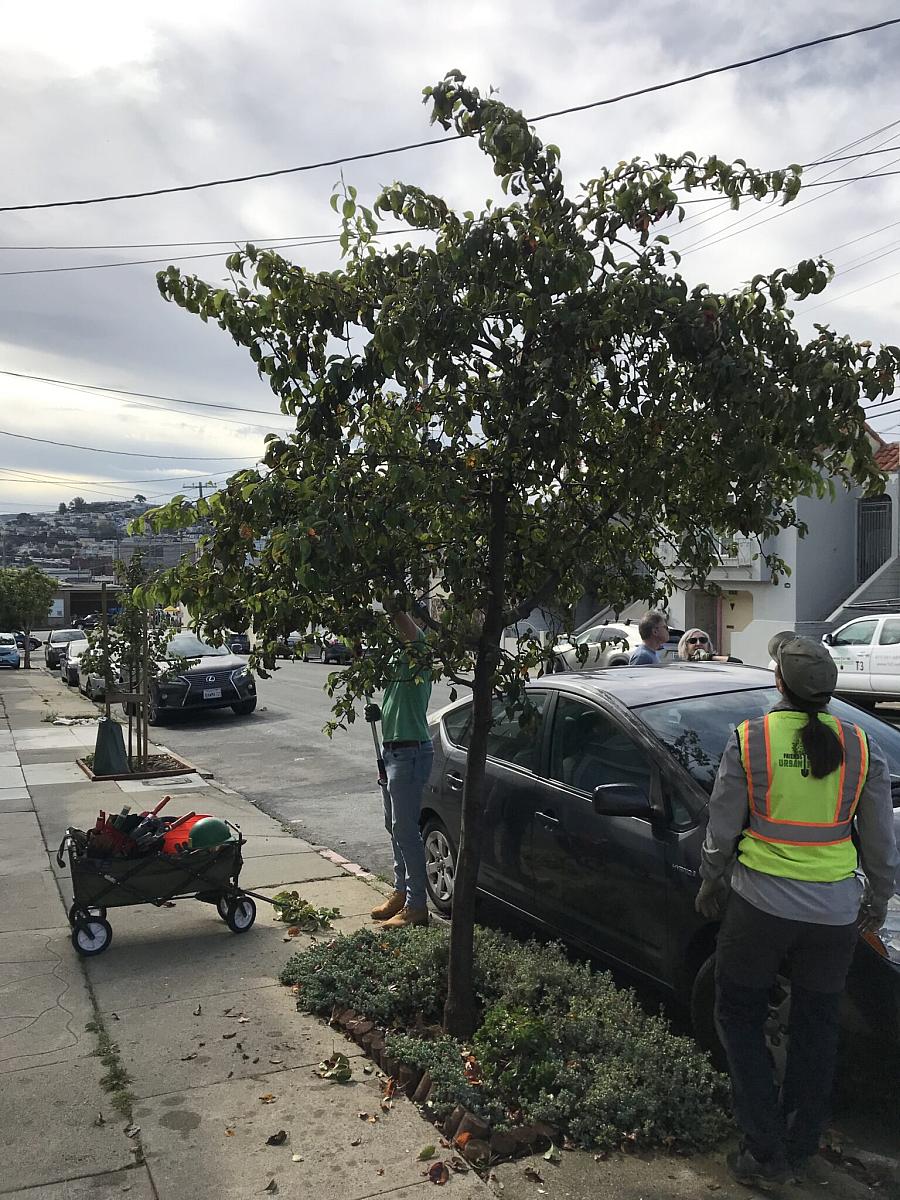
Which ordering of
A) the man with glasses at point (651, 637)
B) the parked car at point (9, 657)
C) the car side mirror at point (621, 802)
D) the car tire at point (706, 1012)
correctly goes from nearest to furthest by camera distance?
1. the car tire at point (706, 1012)
2. the car side mirror at point (621, 802)
3. the man with glasses at point (651, 637)
4. the parked car at point (9, 657)

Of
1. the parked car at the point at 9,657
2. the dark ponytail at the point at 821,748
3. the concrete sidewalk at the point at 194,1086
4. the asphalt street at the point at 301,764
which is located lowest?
the parked car at the point at 9,657

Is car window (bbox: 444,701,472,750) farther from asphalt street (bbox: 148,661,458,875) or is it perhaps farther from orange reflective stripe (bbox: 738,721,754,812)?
orange reflective stripe (bbox: 738,721,754,812)

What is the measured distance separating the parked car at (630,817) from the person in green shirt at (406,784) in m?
0.28

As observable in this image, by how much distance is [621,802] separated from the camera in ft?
14.3

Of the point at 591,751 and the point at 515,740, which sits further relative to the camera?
the point at 515,740

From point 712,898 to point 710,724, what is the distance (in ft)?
4.42

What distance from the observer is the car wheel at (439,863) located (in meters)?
6.43

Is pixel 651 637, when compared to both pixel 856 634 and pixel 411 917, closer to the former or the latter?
pixel 411 917

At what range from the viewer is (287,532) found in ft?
12.2

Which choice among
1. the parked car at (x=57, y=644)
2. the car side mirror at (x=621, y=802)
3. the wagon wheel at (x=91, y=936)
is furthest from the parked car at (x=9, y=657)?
the car side mirror at (x=621, y=802)

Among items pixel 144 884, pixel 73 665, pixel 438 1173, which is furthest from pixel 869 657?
pixel 73 665

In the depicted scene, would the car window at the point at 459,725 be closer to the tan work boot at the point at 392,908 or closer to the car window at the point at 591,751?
the tan work boot at the point at 392,908

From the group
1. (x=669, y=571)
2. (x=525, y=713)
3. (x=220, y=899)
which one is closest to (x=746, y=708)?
(x=669, y=571)

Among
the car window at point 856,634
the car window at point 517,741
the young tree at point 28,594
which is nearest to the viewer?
the car window at point 517,741
